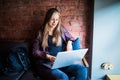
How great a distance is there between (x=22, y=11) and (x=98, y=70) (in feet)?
4.60

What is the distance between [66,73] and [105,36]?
2.52 feet

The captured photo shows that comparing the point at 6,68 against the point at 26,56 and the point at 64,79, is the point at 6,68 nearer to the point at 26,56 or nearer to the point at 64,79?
the point at 26,56

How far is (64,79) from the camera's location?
2.06 m

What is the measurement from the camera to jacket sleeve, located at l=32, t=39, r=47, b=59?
232cm

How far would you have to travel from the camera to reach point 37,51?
2.36 meters

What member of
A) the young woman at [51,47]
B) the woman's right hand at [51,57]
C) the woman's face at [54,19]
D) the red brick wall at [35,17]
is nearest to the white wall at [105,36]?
the red brick wall at [35,17]

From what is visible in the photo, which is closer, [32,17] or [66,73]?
[66,73]

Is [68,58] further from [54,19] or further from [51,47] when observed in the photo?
[54,19]

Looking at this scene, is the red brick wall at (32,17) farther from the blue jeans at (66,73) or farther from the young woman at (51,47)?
the blue jeans at (66,73)

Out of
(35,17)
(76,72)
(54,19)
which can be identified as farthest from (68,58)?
A: (35,17)

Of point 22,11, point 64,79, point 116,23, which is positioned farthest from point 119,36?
point 22,11

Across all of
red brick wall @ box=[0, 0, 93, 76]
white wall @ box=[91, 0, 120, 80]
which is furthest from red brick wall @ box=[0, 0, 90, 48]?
white wall @ box=[91, 0, 120, 80]

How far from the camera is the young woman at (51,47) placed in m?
2.19

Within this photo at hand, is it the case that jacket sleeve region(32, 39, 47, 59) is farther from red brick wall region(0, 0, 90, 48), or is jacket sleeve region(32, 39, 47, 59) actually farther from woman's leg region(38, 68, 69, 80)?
red brick wall region(0, 0, 90, 48)
